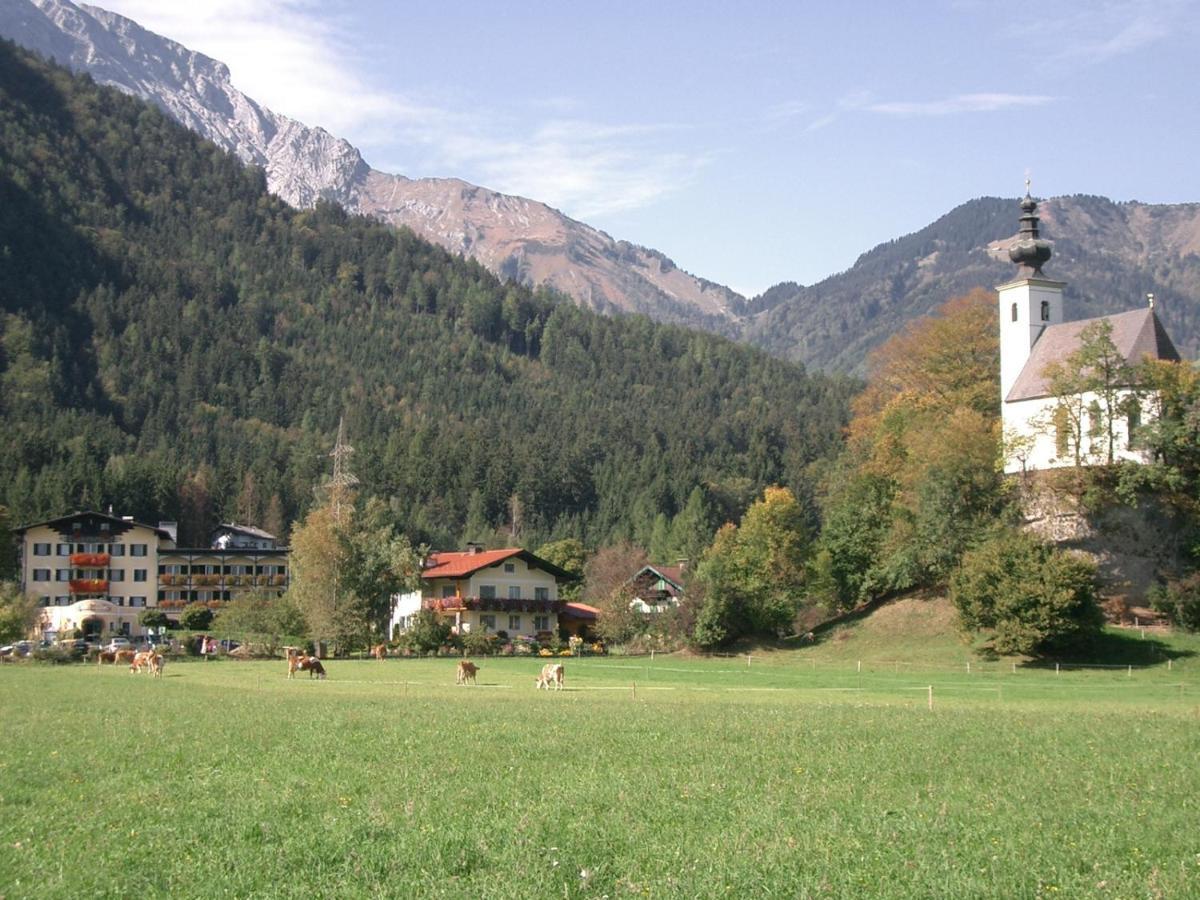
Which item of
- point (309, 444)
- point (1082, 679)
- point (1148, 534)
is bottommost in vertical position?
point (1082, 679)

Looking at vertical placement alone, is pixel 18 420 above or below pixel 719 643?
above

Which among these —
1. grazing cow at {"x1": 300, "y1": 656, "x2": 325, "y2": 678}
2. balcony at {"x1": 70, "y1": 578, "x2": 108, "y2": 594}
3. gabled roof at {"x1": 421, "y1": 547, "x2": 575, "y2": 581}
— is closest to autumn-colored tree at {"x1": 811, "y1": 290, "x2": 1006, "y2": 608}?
gabled roof at {"x1": 421, "y1": 547, "x2": 575, "y2": 581}

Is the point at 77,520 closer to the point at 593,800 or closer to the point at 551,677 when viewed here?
the point at 551,677

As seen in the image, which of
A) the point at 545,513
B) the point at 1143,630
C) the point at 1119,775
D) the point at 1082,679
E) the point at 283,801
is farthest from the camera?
the point at 545,513

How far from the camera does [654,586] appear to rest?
310ft

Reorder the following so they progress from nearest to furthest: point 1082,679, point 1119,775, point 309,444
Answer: point 1119,775 → point 1082,679 → point 309,444

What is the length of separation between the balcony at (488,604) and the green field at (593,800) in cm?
5500

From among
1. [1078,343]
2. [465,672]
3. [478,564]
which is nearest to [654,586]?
[478,564]

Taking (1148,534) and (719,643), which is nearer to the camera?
(1148,534)

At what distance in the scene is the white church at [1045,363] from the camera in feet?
213

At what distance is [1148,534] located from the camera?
64.7 meters

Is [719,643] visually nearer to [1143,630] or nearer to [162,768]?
[1143,630]

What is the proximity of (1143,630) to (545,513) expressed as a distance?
99854 mm

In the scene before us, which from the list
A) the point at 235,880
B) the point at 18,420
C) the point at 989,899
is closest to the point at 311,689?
the point at 235,880
